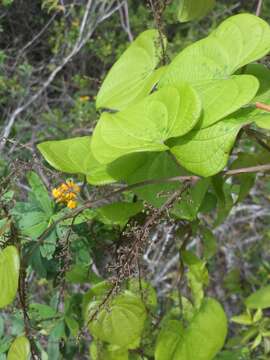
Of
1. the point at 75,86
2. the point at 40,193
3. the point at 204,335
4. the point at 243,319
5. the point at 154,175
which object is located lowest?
the point at 75,86

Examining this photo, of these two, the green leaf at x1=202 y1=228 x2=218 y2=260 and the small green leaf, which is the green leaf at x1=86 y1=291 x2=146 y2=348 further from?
the small green leaf

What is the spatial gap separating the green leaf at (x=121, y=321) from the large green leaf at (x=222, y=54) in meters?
0.34

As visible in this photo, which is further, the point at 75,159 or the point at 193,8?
the point at 193,8

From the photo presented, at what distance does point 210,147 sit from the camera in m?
0.57

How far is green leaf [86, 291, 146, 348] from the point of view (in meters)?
0.82

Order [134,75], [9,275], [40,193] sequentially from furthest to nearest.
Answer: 1. [40,193]
2. [134,75]
3. [9,275]

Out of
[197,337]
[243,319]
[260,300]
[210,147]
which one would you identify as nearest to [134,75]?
[210,147]

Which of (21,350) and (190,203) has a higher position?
(190,203)

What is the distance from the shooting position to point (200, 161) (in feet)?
1.91

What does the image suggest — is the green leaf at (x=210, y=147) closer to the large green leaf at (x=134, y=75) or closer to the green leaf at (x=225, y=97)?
the green leaf at (x=225, y=97)

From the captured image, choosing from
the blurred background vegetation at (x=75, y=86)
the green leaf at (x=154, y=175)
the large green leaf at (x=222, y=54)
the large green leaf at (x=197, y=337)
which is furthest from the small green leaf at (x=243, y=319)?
the large green leaf at (x=222, y=54)

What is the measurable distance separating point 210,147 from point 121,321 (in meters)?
0.36

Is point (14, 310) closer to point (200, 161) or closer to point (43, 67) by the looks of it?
point (200, 161)

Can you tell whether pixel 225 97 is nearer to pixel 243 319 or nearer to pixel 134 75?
pixel 134 75
